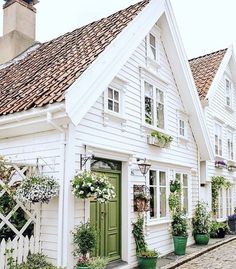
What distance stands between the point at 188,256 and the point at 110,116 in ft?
16.1

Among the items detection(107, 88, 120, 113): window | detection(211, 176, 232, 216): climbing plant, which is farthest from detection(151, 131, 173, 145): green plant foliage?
detection(211, 176, 232, 216): climbing plant

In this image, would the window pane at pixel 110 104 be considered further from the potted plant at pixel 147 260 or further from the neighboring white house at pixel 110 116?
the potted plant at pixel 147 260

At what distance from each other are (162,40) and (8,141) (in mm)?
6267

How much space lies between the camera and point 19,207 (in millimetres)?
7531

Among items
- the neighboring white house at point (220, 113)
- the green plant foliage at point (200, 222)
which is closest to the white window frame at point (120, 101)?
the green plant foliage at point (200, 222)

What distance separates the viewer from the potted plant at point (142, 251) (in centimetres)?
876

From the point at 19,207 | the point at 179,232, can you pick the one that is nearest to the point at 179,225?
the point at 179,232

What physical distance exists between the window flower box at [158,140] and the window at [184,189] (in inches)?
65.4

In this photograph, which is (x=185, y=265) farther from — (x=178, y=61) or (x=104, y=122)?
(x=178, y=61)

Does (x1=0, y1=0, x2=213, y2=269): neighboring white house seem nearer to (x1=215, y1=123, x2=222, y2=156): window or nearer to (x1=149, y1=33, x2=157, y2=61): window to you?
(x1=149, y1=33, x2=157, y2=61): window

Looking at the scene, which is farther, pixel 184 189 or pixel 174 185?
pixel 184 189

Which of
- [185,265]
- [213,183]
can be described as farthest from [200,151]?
[185,265]

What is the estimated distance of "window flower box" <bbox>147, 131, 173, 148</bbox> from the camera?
1032 cm

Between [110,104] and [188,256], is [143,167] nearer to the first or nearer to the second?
[110,104]
